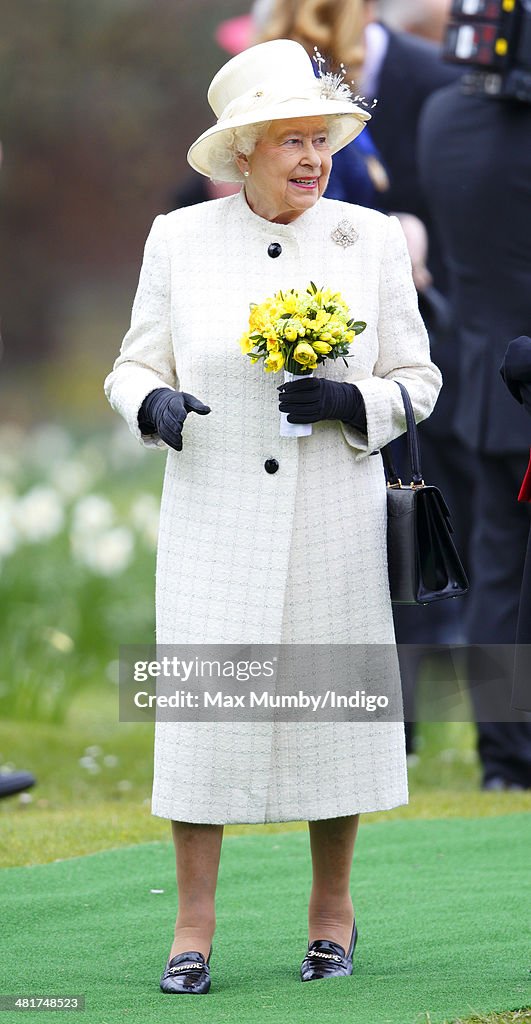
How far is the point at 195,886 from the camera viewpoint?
3.50 metres

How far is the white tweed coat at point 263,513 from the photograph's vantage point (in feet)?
11.3

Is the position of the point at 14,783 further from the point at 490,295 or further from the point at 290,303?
the point at 290,303

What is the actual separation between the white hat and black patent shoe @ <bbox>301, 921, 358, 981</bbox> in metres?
1.61

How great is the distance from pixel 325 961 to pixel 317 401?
44.5 inches

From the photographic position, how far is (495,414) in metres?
5.52

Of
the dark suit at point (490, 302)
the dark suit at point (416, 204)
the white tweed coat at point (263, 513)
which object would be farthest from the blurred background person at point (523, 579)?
the dark suit at point (416, 204)

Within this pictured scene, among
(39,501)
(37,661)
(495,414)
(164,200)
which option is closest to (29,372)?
(164,200)

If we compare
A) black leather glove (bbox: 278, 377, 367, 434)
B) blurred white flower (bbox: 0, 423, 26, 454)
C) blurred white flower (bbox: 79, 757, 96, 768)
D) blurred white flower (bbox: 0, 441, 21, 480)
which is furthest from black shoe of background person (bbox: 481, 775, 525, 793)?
blurred white flower (bbox: 0, 423, 26, 454)

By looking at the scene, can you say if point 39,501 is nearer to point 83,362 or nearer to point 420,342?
point 83,362

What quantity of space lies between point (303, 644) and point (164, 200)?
7388 mm

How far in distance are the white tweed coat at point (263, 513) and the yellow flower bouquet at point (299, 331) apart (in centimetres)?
12

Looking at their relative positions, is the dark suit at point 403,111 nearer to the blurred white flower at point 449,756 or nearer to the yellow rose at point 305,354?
the blurred white flower at point 449,756

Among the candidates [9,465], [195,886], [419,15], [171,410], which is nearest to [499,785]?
[195,886]

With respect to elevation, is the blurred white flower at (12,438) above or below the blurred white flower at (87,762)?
below
